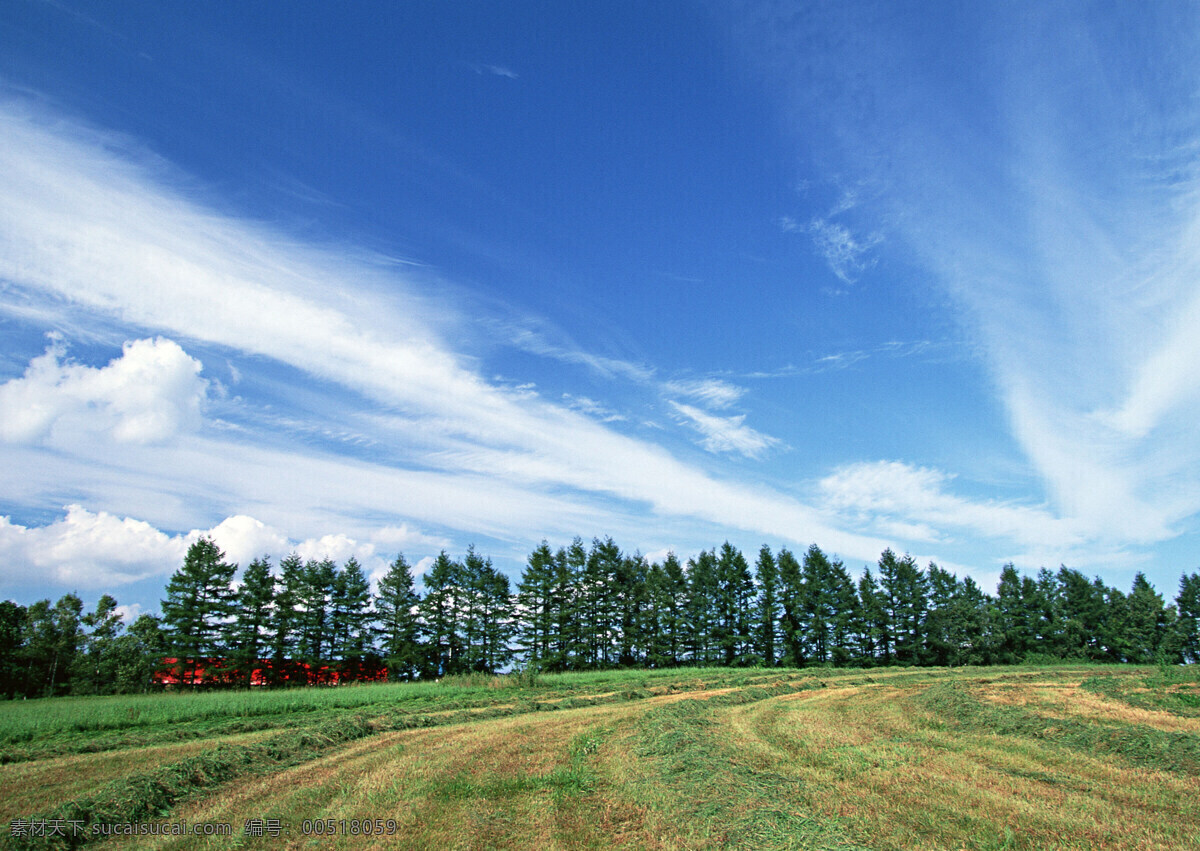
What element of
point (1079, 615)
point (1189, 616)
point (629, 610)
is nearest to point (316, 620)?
point (629, 610)

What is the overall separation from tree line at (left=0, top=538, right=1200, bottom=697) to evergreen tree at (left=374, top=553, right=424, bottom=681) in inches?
7.0

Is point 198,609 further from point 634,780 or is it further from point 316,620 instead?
point 634,780

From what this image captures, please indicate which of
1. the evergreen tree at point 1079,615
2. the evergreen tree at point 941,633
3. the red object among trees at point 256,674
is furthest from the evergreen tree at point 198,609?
the evergreen tree at point 1079,615

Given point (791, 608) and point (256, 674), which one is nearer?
point (256, 674)

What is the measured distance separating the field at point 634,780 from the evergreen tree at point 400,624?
40908 millimetres

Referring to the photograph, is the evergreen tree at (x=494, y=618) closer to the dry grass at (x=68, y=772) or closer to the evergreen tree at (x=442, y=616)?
the evergreen tree at (x=442, y=616)

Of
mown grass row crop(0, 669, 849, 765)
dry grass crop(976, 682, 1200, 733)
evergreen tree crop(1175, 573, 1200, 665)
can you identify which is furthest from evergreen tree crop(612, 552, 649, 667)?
evergreen tree crop(1175, 573, 1200, 665)

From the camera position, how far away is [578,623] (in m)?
66.2

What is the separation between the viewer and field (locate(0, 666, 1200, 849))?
7773 mm

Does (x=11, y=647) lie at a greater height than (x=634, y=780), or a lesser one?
lesser

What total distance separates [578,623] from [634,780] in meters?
58.4

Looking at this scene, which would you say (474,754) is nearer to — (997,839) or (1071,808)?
(997,839)

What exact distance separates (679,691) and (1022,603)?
234 ft

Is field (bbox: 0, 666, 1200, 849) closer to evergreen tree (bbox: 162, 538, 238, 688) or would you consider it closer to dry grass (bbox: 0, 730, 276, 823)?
dry grass (bbox: 0, 730, 276, 823)
